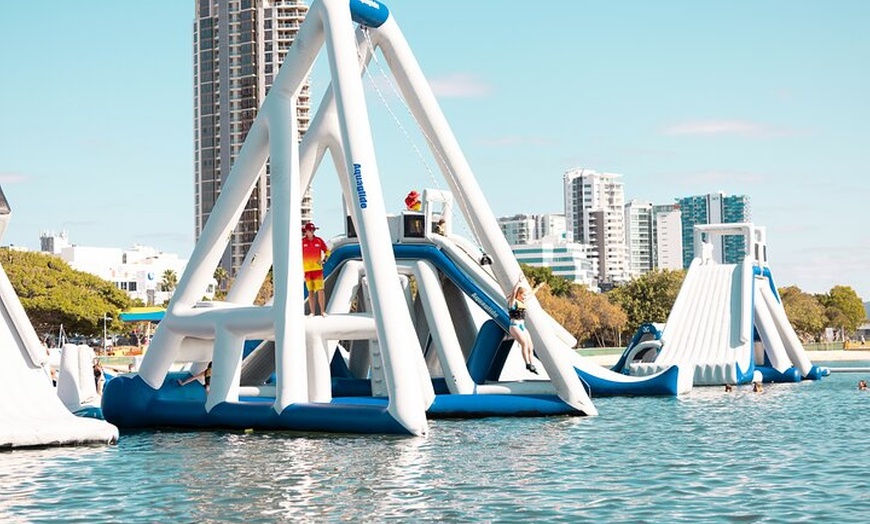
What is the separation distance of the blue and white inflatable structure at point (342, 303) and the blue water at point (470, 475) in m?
0.86

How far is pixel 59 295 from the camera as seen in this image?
101125 millimetres

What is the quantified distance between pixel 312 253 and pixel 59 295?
3109 inches

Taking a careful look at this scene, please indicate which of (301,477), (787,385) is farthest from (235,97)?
(301,477)

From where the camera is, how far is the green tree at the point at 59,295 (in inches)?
3947

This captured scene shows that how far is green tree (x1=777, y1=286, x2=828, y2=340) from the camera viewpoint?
399 feet

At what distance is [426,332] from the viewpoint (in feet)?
117

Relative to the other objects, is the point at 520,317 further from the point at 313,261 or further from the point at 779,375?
the point at 779,375

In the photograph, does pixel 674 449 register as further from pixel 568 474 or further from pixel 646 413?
pixel 646 413

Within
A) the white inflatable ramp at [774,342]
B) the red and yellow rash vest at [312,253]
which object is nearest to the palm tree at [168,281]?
the white inflatable ramp at [774,342]

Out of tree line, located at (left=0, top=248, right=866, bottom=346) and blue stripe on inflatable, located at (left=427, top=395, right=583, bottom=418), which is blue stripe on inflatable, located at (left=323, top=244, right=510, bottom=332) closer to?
blue stripe on inflatable, located at (left=427, top=395, right=583, bottom=418)

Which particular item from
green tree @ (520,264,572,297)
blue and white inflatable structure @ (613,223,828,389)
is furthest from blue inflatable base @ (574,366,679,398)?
green tree @ (520,264,572,297)

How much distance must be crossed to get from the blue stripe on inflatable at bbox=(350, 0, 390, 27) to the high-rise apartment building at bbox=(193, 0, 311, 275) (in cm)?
13349

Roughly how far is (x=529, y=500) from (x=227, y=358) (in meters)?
11.2

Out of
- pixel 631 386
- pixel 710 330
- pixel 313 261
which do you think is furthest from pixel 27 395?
pixel 710 330
